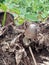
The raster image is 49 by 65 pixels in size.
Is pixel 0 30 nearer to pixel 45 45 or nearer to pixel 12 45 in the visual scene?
pixel 12 45

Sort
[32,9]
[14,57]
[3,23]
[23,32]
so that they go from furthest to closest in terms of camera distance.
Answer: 1. [32,9]
2. [3,23]
3. [23,32]
4. [14,57]

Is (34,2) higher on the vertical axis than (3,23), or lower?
lower

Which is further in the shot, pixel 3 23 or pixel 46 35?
pixel 3 23

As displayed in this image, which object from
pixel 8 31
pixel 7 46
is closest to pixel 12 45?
pixel 7 46

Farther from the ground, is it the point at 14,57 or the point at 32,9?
the point at 14,57

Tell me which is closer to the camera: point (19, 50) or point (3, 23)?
point (19, 50)

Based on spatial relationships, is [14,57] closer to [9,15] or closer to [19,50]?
[19,50]

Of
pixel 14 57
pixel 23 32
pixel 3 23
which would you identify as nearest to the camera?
pixel 14 57

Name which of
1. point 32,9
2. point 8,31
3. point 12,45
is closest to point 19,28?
point 8,31

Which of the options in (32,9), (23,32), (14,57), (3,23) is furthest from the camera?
(32,9)
